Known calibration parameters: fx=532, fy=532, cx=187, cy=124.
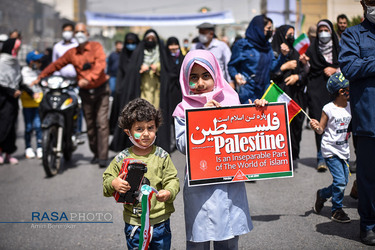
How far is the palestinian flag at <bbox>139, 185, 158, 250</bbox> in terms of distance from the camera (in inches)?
125

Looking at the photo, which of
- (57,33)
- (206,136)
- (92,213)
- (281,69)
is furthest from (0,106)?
(57,33)

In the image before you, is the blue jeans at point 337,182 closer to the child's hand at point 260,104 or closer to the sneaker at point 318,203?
the sneaker at point 318,203

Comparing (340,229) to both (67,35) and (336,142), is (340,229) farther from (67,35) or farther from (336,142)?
(67,35)

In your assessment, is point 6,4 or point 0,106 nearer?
point 0,106

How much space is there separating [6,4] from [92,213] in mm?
30565

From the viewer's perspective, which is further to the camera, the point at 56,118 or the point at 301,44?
the point at 301,44

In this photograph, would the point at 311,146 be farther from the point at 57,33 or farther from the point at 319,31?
the point at 57,33

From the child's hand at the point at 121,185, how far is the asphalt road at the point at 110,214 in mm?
1421

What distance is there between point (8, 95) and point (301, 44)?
510 cm

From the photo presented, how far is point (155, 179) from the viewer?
3.39m

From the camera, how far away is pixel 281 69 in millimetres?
7938

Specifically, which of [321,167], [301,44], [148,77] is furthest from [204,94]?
[301,44]

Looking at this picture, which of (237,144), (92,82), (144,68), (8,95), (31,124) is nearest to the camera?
(237,144)

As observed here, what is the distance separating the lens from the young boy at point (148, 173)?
133 inches
